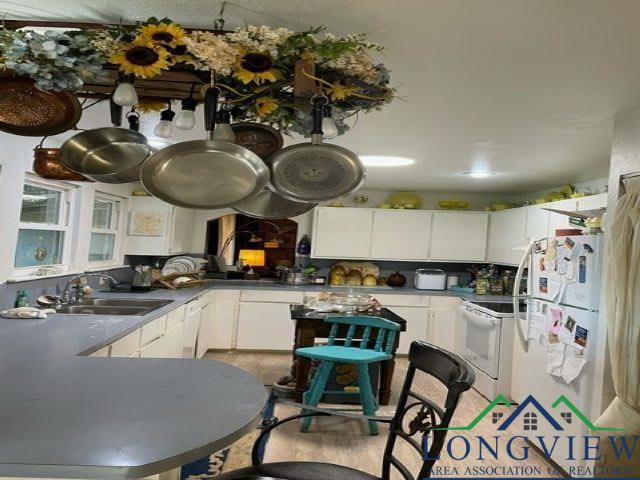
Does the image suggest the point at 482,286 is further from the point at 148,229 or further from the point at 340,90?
the point at 340,90

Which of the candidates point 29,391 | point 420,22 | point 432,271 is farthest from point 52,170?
point 432,271

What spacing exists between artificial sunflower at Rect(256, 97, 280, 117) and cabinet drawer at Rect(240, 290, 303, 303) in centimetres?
353

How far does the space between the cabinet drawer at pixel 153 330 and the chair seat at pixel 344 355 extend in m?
0.95

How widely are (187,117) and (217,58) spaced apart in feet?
0.92

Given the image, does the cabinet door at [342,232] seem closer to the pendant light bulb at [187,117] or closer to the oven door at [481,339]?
the oven door at [481,339]

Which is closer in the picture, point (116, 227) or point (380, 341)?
point (380, 341)

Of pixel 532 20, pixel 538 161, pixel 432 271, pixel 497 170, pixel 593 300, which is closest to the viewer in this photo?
pixel 532 20

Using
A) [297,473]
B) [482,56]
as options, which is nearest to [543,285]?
[482,56]

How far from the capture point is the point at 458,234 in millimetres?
5402

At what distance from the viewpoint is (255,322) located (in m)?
4.94

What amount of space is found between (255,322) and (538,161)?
319 centimetres

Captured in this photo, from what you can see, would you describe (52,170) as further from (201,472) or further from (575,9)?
(575,9)

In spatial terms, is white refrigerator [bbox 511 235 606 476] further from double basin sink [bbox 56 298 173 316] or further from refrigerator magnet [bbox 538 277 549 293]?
double basin sink [bbox 56 298 173 316]

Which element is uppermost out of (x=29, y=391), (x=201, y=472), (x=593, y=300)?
(x=593, y=300)
